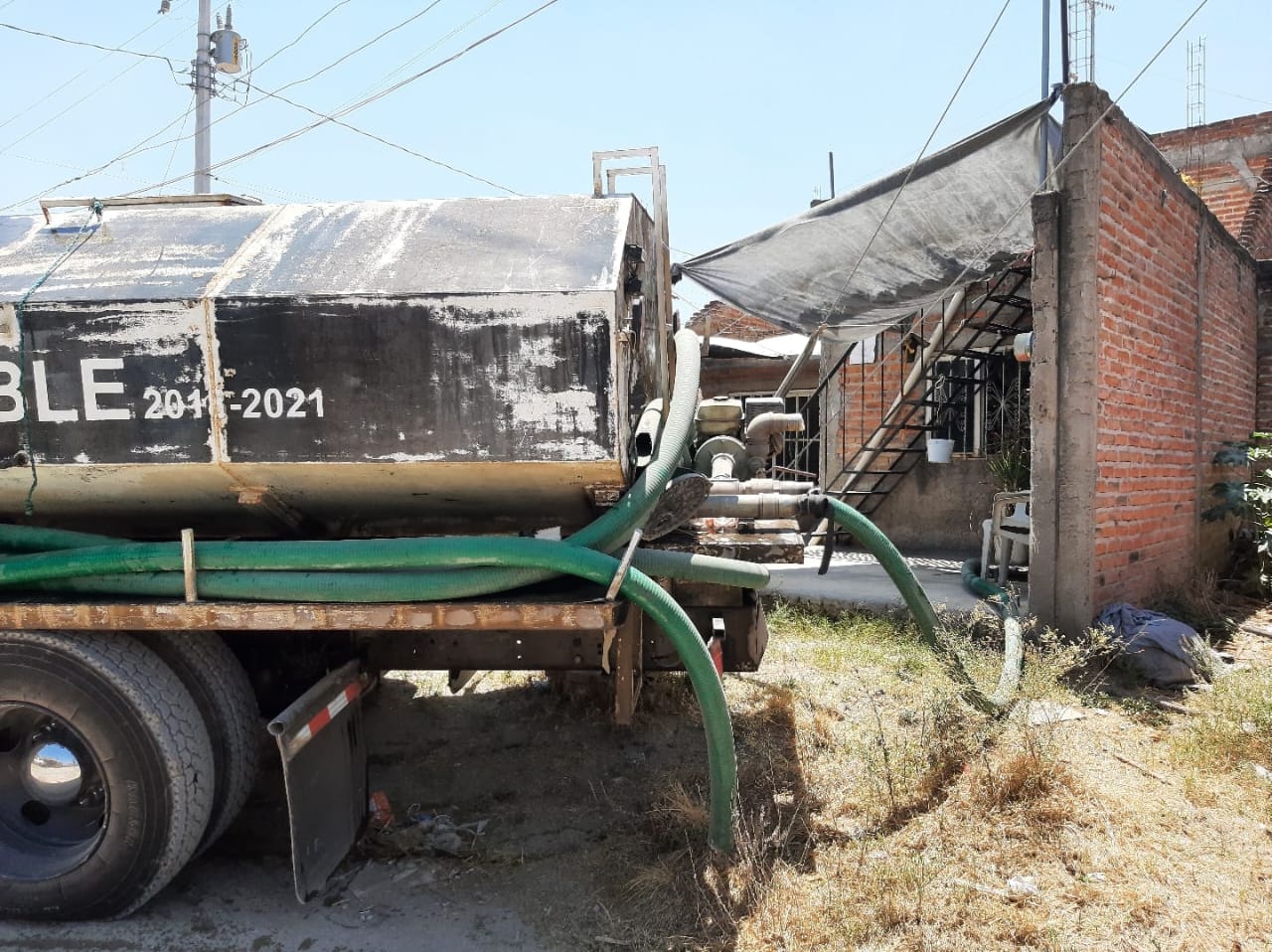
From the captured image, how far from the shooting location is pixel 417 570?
254cm

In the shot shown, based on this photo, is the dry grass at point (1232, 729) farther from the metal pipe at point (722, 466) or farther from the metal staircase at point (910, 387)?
the metal staircase at point (910, 387)

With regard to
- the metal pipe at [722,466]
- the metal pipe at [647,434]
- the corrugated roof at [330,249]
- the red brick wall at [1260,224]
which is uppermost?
the red brick wall at [1260,224]

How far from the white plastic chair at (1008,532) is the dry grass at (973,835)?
2.26 meters

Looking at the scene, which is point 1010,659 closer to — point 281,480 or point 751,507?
point 751,507

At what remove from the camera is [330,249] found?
2709 millimetres

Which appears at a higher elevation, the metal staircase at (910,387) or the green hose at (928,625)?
the metal staircase at (910,387)

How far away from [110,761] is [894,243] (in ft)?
18.2

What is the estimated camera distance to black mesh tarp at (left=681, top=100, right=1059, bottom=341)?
582cm

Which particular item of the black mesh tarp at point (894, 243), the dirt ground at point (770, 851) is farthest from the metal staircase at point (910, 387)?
the dirt ground at point (770, 851)

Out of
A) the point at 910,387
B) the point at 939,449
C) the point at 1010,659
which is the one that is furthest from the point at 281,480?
the point at 910,387

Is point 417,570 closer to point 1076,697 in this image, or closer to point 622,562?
point 622,562

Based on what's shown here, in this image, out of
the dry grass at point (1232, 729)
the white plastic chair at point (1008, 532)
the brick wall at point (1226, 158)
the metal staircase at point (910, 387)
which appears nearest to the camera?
the dry grass at point (1232, 729)

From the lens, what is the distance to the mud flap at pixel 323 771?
255 centimetres

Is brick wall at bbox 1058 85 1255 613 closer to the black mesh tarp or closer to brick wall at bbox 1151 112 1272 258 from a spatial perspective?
the black mesh tarp
